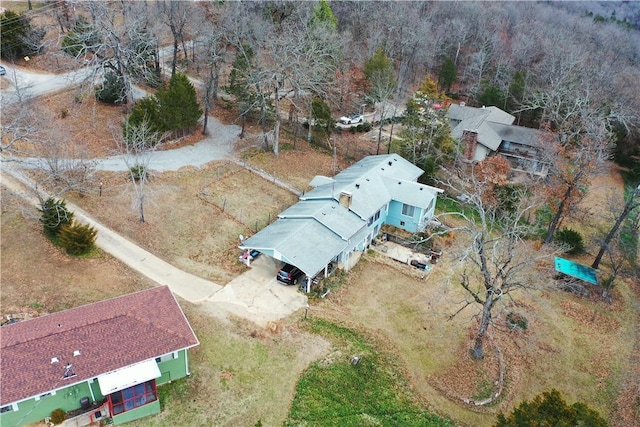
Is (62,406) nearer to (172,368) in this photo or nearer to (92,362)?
(92,362)

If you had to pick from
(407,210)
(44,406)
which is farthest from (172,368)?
(407,210)

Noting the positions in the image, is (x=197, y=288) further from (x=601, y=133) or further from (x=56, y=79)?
(x=56, y=79)

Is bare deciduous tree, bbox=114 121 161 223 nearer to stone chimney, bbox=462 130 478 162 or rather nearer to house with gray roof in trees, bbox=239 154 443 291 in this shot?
house with gray roof in trees, bbox=239 154 443 291

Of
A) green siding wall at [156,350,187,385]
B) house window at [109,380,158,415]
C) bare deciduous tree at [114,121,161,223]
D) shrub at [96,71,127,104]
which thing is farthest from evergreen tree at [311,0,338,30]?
house window at [109,380,158,415]

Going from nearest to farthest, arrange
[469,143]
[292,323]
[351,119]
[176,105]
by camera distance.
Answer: [292,323], [176,105], [469,143], [351,119]

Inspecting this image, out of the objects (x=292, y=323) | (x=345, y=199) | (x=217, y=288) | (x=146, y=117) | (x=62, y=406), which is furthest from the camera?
(x=146, y=117)

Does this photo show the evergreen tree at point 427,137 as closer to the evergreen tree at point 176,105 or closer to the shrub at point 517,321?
the shrub at point 517,321

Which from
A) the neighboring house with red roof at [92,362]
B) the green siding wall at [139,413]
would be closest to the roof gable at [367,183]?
the neighboring house with red roof at [92,362]
